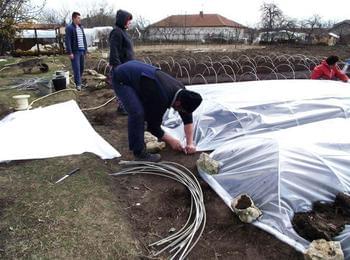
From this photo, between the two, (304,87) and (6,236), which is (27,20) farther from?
(6,236)

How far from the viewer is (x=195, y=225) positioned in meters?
2.64

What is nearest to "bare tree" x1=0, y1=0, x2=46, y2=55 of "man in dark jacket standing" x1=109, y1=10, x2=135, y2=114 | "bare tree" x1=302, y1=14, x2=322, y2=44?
"man in dark jacket standing" x1=109, y1=10, x2=135, y2=114

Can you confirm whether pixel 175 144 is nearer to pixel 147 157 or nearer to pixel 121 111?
pixel 147 157

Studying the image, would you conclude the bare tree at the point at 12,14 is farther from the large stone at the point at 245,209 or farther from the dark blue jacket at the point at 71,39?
the large stone at the point at 245,209

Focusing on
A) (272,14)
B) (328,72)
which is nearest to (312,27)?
(272,14)

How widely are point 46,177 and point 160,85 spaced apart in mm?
1427

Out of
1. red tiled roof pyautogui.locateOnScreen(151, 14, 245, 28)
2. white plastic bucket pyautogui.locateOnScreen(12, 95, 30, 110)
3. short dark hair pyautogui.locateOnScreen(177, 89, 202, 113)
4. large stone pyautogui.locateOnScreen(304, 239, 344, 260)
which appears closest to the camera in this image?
large stone pyautogui.locateOnScreen(304, 239, 344, 260)

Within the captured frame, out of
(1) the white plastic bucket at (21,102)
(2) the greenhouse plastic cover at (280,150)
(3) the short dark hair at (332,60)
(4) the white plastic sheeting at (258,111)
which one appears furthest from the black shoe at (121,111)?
(3) the short dark hair at (332,60)

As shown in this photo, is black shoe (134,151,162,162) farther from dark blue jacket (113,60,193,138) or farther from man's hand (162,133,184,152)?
dark blue jacket (113,60,193,138)

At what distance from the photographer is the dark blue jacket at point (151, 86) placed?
3.31 metres

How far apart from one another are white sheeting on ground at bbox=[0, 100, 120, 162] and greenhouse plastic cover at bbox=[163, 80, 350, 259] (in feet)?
3.63

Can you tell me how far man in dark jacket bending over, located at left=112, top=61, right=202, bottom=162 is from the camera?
3.29m

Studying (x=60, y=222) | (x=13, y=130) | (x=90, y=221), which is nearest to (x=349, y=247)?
(x=90, y=221)

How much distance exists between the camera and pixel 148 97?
343 cm
